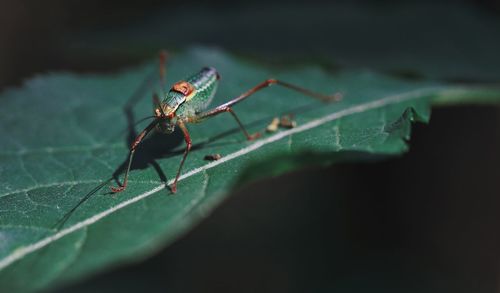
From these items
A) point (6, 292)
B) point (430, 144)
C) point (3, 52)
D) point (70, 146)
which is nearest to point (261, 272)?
point (430, 144)

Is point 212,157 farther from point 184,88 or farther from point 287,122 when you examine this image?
point 184,88

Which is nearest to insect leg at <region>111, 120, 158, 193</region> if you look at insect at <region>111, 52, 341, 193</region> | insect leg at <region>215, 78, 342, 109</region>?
insect at <region>111, 52, 341, 193</region>

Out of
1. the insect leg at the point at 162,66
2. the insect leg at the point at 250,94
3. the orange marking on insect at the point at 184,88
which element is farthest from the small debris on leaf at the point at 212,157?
the insect leg at the point at 162,66

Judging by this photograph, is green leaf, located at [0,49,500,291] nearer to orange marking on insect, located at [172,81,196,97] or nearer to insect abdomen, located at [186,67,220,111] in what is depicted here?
insect abdomen, located at [186,67,220,111]

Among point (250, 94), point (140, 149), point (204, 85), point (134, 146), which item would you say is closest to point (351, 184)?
point (250, 94)

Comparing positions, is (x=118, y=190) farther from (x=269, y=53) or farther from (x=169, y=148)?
(x=269, y=53)
